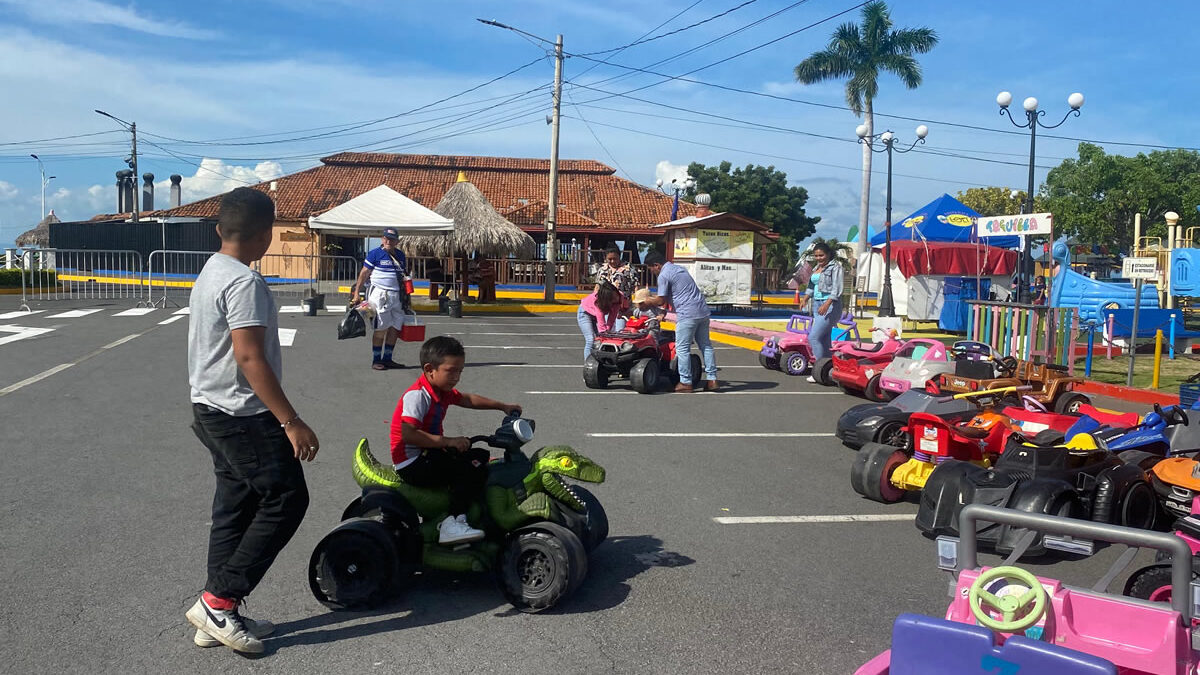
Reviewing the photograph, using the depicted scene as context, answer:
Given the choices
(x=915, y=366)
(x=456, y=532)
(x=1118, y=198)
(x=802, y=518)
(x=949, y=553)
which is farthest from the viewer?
(x=1118, y=198)

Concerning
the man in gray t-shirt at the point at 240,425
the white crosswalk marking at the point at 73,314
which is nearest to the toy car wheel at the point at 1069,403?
the man in gray t-shirt at the point at 240,425

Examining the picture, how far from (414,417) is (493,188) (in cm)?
4519

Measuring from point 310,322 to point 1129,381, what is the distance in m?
14.8

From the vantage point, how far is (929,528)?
559 centimetres

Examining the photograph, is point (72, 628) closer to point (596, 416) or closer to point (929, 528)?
point (929, 528)

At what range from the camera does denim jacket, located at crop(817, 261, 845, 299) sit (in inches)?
486

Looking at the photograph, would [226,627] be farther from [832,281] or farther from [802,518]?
[832,281]

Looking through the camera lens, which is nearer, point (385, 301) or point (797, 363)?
point (385, 301)

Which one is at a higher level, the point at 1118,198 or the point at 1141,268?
the point at 1118,198

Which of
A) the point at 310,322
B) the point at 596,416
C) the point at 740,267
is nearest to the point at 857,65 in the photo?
the point at 740,267

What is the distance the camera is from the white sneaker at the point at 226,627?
3863mm

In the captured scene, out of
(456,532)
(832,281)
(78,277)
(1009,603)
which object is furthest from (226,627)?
(78,277)

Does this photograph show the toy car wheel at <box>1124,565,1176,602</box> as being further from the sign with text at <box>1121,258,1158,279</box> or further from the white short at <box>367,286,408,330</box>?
the white short at <box>367,286,408,330</box>

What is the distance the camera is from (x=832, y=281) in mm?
12414
